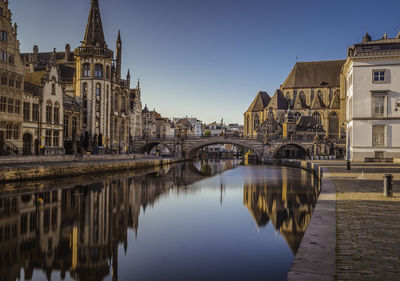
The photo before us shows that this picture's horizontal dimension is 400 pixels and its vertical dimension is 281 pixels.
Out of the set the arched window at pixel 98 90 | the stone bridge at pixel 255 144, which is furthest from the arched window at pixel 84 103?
Result: the stone bridge at pixel 255 144

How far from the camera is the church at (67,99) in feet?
110

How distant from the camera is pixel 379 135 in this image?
116 feet

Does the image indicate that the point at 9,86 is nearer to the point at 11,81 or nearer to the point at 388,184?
the point at 11,81

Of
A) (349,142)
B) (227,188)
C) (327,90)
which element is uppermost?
(327,90)

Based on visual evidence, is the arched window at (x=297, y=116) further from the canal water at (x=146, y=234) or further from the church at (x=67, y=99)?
the canal water at (x=146, y=234)

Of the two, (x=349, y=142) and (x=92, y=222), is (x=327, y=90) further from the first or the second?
(x=92, y=222)

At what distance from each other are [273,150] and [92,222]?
53.2 meters

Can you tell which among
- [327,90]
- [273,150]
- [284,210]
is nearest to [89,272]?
[284,210]

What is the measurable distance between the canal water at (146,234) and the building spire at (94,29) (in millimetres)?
39018

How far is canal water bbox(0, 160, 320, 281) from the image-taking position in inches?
324

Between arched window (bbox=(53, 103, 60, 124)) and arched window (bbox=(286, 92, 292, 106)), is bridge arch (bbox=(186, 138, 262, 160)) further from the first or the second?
arched window (bbox=(53, 103, 60, 124))

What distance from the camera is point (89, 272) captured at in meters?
8.20

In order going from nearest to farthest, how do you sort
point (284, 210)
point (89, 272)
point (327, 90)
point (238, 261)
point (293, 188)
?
1. point (89, 272)
2. point (238, 261)
3. point (284, 210)
4. point (293, 188)
5. point (327, 90)

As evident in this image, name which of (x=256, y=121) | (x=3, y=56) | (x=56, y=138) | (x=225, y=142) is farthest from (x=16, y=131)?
(x=256, y=121)
